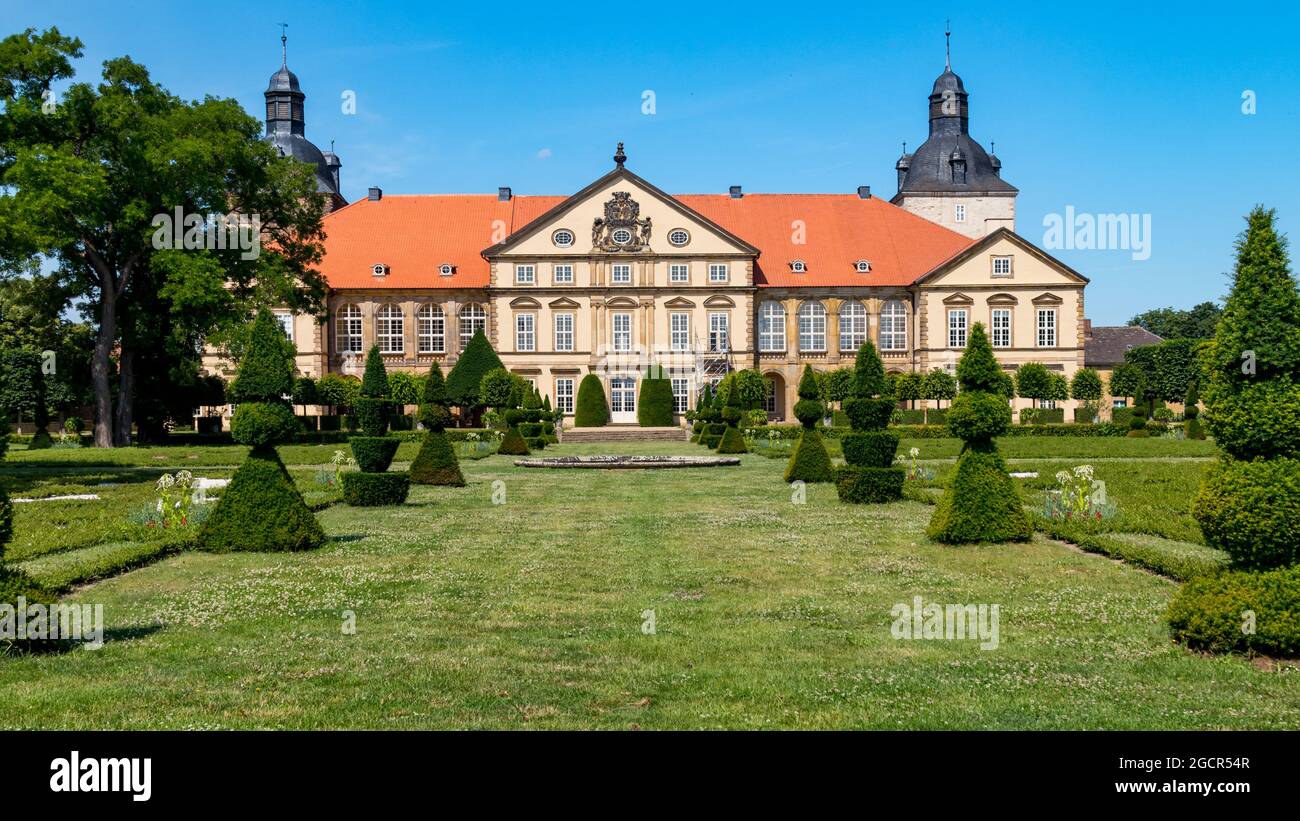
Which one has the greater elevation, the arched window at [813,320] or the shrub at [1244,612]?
the arched window at [813,320]

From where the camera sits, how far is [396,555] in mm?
13148

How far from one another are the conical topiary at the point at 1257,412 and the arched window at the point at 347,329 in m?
55.1

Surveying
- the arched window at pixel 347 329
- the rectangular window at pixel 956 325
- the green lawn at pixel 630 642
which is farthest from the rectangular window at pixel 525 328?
the green lawn at pixel 630 642

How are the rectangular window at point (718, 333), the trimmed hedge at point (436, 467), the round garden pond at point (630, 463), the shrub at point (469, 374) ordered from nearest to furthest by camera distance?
the trimmed hedge at point (436, 467) < the round garden pond at point (630, 463) < the shrub at point (469, 374) < the rectangular window at point (718, 333)

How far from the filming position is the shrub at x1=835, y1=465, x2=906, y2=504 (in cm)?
1925

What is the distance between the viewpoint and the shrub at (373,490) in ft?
63.0

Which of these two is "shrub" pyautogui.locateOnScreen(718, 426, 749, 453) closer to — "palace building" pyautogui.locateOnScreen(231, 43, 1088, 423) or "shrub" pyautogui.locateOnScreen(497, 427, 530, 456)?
"shrub" pyautogui.locateOnScreen(497, 427, 530, 456)

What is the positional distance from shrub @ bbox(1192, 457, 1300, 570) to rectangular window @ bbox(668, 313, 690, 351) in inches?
1986

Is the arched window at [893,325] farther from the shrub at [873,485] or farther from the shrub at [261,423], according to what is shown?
the shrub at [261,423]

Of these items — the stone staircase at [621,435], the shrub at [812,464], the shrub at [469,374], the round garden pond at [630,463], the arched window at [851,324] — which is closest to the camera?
the shrub at [812,464]

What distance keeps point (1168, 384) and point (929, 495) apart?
42341mm

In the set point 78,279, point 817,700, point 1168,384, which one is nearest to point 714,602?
point 817,700

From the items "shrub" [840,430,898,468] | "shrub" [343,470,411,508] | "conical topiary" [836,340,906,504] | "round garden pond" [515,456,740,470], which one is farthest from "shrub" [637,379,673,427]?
"shrub" [343,470,411,508]

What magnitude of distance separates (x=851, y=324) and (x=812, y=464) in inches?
1486
